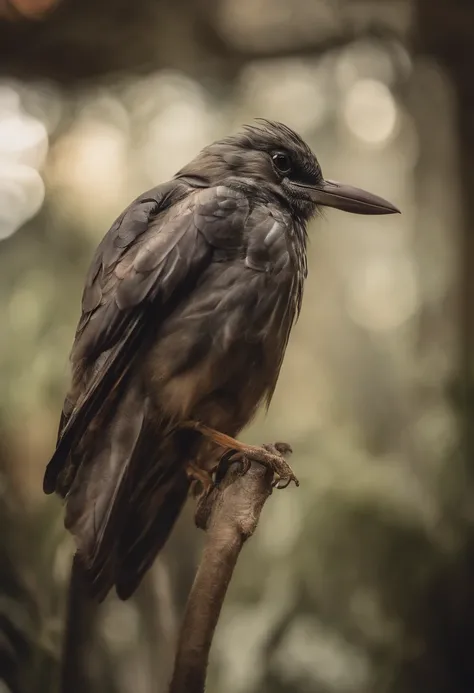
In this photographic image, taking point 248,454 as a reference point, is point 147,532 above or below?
below

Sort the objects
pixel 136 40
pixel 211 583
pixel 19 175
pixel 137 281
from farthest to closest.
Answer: pixel 136 40 < pixel 19 175 < pixel 137 281 < pixel 211 583

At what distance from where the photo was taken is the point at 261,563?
1.69 metres

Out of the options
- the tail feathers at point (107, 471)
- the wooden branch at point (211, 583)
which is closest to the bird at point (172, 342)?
the tail feathers at point (107, 471)

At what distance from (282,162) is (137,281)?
390 mm

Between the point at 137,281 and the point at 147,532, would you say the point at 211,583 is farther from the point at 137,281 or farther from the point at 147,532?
the point at 137,281

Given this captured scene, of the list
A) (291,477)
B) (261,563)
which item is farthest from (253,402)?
(261,563)

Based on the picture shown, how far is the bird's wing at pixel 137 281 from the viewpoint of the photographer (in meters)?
1.23

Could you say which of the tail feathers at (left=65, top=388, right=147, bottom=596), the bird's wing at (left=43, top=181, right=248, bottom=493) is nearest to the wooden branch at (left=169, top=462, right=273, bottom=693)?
the tail feathers at (left=65, top=388, right=147, bottom=596)

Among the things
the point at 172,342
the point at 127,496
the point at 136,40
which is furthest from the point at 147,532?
the point at 136,40

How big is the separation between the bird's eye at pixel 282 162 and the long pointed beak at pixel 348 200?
0.06 m

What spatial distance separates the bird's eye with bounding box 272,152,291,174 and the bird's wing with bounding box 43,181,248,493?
0.13 metres

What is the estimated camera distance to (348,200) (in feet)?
4.61

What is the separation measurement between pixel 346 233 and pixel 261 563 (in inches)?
31.4

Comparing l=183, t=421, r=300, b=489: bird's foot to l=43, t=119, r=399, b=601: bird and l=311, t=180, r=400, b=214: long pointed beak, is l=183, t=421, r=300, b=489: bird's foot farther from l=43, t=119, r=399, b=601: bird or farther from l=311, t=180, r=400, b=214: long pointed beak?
l=311, t=180, r=400, b=214: long pointed beak
